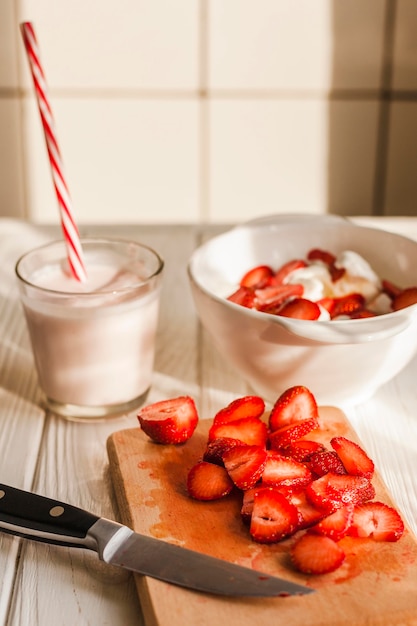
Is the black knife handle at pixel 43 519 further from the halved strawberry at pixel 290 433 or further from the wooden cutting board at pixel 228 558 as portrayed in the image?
the halved strawberry at pixel 290 433

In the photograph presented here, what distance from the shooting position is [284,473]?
0.86 m

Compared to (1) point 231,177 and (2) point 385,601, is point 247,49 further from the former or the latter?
(2) point 385,601

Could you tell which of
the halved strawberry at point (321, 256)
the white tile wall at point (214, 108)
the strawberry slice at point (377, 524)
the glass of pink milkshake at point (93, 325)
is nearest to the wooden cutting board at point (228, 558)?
the strawberry slice at point (377, 524)

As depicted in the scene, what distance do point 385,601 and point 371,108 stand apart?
1.60 metres

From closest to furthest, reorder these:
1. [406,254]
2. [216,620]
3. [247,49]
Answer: [216,620] < [406,254] < [247,49]

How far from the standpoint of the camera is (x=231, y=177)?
2.19 m

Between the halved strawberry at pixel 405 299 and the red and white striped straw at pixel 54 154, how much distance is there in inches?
15.4

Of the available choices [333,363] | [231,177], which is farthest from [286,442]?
[231,177]

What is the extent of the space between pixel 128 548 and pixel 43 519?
0.31ft

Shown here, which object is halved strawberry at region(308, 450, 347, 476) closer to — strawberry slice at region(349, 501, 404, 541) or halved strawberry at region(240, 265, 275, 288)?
strawberry slice at region(349, 501, 404, 541)

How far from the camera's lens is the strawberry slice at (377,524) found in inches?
31.8

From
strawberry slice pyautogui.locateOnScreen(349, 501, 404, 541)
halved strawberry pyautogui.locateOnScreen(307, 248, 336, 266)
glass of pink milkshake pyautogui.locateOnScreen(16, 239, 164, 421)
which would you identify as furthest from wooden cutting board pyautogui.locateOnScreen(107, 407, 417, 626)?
halved strawberry pyautogui.locateOnScreen(307, 248, 336, 266)

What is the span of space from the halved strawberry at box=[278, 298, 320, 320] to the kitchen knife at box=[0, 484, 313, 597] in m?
0.36

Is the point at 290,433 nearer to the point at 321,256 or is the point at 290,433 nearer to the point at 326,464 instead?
the point at 326,464
